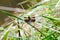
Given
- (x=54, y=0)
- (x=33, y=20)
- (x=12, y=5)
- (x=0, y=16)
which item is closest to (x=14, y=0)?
(x=12, y=5)

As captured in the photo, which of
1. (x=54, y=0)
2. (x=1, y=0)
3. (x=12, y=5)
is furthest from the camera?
(x=1, y=0)

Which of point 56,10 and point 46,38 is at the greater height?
point 56,10

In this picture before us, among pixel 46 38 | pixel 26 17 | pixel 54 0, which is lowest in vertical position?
pixel 46 38

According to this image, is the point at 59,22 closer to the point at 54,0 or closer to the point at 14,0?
the point at 54,0

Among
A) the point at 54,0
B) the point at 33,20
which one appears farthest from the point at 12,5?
the point at 33,20

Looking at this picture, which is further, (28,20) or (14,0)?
(14,0)

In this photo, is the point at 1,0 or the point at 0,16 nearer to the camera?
the point at 0,16

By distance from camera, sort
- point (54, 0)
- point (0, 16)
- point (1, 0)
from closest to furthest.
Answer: point (54, 0) < point (0, 16) < point (1, 0)

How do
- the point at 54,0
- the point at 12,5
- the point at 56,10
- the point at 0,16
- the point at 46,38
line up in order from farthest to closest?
the point at 12,5
the point at 0,16
the point at 54,0
the point at 56,10
the point at 46,38

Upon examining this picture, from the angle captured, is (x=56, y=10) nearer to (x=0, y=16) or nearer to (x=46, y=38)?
(x=46, y=38)
